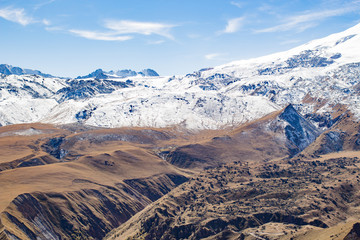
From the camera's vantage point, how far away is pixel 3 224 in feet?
648

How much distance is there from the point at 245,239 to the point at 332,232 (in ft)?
118

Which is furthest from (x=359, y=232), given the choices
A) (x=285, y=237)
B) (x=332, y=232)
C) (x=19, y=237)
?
(x=19, y=237)

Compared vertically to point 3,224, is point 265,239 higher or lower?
lower

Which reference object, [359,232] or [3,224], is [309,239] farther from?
[3,224]

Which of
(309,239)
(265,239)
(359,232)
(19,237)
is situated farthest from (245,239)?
(19,237)

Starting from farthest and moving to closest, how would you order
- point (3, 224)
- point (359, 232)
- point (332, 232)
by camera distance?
point (3, 224) < point (332, 232) < point (359, 232)

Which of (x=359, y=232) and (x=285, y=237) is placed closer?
(x=359, y=232)

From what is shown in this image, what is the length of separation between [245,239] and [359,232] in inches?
2062

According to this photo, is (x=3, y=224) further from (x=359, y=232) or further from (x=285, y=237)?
(x=359, y=232)

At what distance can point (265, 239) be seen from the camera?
198 m

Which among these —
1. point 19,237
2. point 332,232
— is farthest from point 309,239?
point 19,237

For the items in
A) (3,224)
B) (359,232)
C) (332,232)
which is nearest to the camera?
(359,232)

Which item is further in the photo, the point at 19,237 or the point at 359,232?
the point at 19,237

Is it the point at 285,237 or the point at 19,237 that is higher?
the point at 19,237
